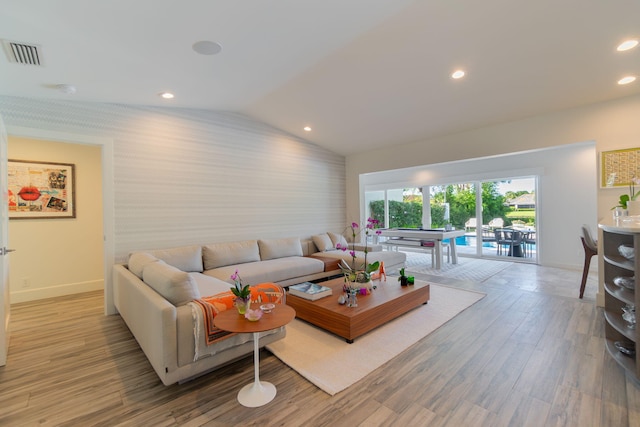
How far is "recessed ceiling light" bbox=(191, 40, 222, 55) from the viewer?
2.54m

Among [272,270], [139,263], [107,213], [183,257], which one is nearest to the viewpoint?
[139,263]

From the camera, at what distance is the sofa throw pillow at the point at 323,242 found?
563cm

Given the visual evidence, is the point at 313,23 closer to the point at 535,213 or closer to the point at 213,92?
the point at 213,92

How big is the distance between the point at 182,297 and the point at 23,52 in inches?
93.9

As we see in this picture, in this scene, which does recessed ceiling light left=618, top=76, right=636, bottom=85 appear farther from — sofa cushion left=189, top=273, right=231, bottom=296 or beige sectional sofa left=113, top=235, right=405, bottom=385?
sofa cushion left=189, top=273, right=231, bottom=296

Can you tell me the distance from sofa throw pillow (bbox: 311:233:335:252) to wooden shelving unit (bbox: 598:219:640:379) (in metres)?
3.97

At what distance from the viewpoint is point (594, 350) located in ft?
8.14

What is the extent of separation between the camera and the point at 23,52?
2285 mm

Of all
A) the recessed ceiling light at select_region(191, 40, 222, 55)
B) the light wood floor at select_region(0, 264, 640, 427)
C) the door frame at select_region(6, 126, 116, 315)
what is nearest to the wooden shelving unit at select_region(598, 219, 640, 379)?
the light wood floor at select_region(0, 264, 640, 427)

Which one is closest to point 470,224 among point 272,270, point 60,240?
point 272,270

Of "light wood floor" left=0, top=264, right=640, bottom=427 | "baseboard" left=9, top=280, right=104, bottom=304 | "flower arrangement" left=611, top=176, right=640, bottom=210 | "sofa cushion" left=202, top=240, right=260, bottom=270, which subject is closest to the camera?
"light wood floor" left=0, top=264, right=640, bottom=427

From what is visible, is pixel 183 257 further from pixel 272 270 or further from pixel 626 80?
pixel 626 80

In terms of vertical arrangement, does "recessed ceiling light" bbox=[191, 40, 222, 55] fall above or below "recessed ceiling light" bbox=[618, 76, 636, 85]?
above

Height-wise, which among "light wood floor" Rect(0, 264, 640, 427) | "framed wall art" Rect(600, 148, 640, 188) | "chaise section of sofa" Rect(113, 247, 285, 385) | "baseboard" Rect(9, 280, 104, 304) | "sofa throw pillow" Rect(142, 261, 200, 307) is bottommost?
"light wood floor" Rect(0, 264, 640, 427)
